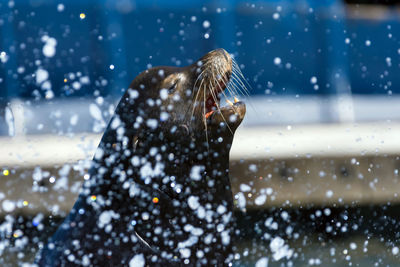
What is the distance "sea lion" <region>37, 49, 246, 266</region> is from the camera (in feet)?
9.50

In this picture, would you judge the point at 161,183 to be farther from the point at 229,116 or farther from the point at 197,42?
the point at 197,42

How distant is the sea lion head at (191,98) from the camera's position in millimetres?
3121

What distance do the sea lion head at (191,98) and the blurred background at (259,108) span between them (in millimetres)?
2746

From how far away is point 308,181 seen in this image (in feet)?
23.3

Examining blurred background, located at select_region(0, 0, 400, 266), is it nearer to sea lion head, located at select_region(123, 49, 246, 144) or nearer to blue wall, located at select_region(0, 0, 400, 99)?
blue wall, located at select_region(0, 0, 400, 99)

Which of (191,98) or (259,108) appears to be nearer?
(191,98)

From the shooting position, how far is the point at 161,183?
3.04 metres

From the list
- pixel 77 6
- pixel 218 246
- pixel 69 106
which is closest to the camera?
pixel 218 246

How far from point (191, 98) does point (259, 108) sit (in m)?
5.29

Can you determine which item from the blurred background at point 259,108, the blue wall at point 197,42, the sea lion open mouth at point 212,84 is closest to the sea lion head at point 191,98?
the sea lion open mouth at point 212,84

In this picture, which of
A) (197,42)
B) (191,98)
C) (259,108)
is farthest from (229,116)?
(197,42)

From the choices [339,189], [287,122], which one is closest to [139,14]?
[287,122]

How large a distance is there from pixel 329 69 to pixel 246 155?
9.92ft

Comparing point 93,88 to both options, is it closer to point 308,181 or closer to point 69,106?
point 69,106
